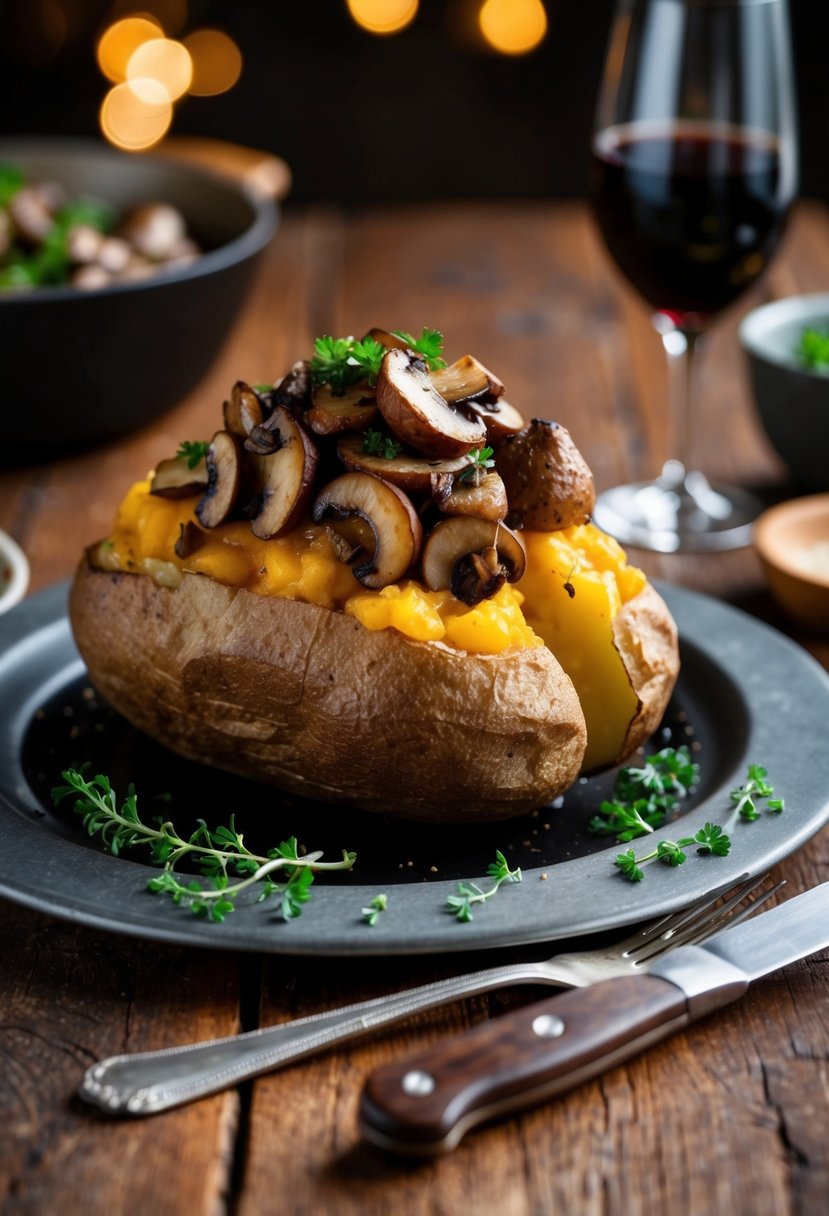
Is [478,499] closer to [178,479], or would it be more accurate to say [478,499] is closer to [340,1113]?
[178,479]

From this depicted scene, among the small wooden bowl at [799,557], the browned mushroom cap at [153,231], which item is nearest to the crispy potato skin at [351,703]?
the small wooden bowl at [799,557]

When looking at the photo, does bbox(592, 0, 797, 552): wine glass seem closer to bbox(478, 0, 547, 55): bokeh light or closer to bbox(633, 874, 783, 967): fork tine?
bbox(633, 874, 783, 967): fork tine

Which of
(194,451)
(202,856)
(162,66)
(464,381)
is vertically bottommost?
(162,66)

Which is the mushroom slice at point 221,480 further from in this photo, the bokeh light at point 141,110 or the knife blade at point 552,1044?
the bokeh light at point 141,110

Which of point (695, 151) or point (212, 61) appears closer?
point (695, 151)

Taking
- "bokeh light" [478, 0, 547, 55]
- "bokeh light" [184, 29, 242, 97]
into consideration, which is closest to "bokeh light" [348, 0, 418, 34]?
"bokeh light" [478, 0, 547, 55]

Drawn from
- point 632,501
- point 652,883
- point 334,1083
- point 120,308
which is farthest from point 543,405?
point 334,1083

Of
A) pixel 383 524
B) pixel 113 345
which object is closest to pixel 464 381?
pixel 383 524
